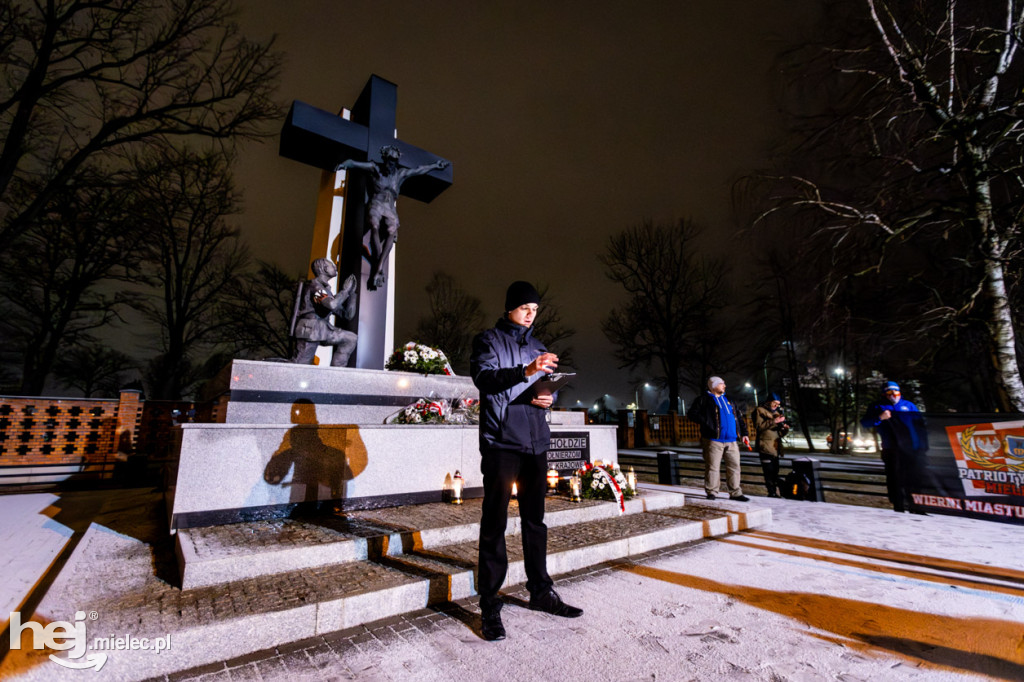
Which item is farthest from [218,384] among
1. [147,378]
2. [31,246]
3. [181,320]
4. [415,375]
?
[147,378]

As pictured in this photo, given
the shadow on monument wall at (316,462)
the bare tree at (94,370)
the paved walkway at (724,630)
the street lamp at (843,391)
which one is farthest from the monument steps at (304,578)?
the bare tree at (94,370)

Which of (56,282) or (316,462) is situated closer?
(316,462)

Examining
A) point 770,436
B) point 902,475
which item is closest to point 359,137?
point 770,436

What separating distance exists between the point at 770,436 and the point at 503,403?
25.8ft

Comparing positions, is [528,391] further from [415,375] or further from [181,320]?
[181,320]

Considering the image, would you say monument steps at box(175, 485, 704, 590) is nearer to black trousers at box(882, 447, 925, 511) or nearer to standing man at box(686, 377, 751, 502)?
standing man at box(686, 377, 751, 502)

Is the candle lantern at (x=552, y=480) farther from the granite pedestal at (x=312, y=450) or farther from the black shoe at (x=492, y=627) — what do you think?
the black shoe at (x=492, y=627)

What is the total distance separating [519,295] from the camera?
3.12 metres

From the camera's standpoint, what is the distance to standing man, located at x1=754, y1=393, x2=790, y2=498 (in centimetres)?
844

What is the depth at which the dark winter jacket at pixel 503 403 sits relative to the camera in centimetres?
270

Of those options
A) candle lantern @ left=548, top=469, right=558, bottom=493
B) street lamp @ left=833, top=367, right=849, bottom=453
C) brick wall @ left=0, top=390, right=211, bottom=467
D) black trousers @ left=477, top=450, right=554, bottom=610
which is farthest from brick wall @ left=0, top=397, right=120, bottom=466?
street lamp @ left=833, top=367, right=849, bottom=453

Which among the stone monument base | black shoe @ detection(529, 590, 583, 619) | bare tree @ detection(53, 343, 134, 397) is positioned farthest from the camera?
bare tree @ detection(53, 343, 134, 397)

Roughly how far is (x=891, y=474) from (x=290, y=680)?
8.88 meters

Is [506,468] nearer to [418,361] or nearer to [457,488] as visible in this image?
[457,488]
